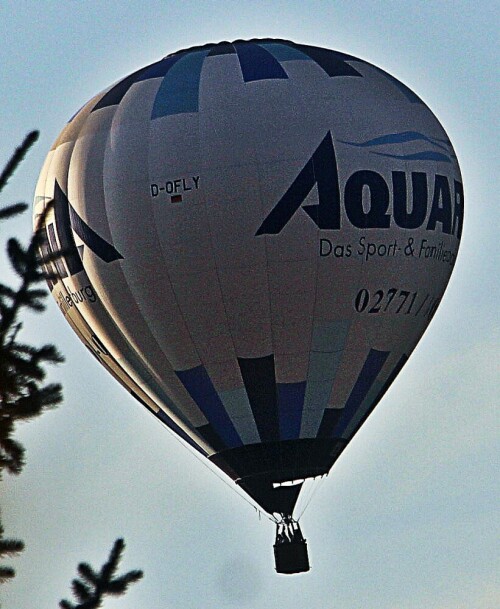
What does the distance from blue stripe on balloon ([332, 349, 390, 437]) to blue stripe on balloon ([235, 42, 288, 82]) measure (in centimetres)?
449

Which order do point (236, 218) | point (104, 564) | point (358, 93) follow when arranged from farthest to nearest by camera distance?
1. point (358, 93)
2. point (236, 218)
3. point (104, 564)

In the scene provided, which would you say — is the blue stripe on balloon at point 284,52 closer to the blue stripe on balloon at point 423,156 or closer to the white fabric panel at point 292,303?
the blue stripe on balloon at point 423,156

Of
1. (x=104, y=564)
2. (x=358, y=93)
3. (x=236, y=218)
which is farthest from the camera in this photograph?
(x=358, y=93)

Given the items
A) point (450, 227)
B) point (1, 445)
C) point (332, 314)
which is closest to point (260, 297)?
point (332, 314)

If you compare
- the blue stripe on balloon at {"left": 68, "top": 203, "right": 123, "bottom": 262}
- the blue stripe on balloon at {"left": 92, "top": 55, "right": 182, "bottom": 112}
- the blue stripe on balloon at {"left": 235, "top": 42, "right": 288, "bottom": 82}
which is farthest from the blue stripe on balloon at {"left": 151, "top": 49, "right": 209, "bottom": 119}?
the blue stripe on balloon at {"left": 68, "top": 203, "right": 123, "bottom": 262}

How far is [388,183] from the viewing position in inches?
965

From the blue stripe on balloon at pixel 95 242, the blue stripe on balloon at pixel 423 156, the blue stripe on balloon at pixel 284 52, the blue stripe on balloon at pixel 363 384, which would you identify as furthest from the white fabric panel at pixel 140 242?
the blue stripe on balloon at pixel 423 156

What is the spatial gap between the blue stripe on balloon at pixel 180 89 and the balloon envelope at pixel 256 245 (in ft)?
0.13

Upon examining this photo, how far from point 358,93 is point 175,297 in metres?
4.38

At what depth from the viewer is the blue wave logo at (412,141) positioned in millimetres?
24797

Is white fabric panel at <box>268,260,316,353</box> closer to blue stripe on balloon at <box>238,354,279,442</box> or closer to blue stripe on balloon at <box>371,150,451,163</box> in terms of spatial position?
blue stripe on balloon at <box>238,354,279,442</box>

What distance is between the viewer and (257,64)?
25.5m

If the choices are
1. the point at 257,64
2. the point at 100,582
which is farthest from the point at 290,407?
the point at 100,582

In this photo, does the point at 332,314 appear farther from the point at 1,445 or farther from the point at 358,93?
the point at 1,445
